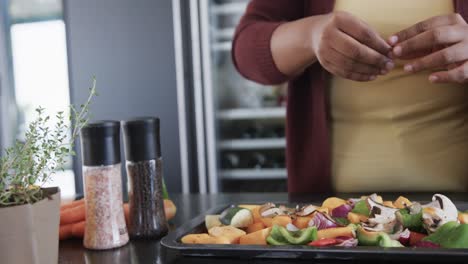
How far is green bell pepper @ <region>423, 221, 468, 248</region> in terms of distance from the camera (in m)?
0.59

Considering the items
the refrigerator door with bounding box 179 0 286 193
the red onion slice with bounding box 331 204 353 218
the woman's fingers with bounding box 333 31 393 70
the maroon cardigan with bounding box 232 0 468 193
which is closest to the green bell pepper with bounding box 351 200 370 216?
the red onion slice with bounding box 331 204 353 218

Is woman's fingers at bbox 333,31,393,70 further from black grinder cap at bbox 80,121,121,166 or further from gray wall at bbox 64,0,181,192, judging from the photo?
gray wall at bbox 64,0,181,192

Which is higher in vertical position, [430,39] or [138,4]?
[138,4]

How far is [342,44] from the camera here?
0.85 meters

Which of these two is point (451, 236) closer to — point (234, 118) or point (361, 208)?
point (361, 208)

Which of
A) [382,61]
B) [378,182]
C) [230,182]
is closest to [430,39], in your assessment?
[382,61]

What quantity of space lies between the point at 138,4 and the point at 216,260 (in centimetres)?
210

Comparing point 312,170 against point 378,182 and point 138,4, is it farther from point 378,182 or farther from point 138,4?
point 138,4

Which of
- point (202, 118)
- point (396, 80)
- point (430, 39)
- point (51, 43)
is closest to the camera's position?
point (430, 39)

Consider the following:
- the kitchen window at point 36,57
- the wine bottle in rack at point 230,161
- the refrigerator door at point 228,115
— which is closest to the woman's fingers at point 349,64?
the refrigerator door at point 228,115

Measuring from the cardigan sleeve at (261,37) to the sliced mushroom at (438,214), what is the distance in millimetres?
442

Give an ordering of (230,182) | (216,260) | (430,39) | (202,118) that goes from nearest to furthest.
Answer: (216,260) → (430,39) → (202,118) → (230,182)

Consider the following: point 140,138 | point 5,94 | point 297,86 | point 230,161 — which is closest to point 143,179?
point 140,138

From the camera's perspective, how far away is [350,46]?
0.85m
